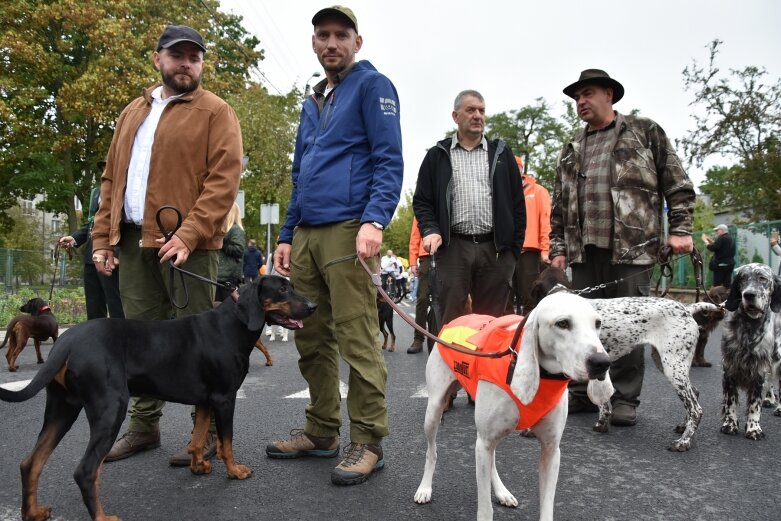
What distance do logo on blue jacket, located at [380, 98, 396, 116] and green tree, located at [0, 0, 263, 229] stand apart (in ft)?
58.2

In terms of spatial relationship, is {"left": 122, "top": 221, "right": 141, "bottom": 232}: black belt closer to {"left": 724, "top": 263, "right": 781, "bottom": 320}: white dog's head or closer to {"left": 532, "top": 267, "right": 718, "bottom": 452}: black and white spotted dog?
{"left": 532, "top": 267, "right": 718, "bottom": 452}: black and white spotted dog

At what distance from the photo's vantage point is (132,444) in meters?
3.67

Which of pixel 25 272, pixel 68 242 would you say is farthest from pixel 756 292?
pixel 25 272

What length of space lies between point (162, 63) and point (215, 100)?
13.9 inches

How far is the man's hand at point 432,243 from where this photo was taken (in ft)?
14.3

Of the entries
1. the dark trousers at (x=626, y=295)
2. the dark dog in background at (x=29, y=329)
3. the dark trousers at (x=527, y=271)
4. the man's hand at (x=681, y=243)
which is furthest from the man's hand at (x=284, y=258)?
the dark dog in background at (x=29, y=329)

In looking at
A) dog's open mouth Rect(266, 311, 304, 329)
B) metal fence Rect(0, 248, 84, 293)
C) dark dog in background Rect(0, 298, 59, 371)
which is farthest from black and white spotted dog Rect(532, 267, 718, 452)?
metal fence Rect(0, 248, 84, 293)

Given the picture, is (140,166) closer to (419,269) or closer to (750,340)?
(750,340)

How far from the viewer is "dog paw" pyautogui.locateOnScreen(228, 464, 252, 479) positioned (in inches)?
128

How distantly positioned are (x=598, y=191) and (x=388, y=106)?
208 cm

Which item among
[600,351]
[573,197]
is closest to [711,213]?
[573,197]

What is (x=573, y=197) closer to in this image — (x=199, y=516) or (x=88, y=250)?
(x=199, y=516)

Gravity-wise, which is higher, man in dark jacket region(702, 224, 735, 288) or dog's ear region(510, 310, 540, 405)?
man in dark jacket region(702, 224, 735, 288)

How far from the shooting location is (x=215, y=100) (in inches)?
144
